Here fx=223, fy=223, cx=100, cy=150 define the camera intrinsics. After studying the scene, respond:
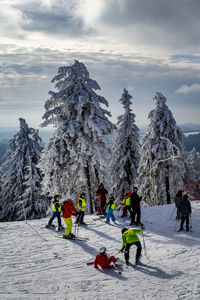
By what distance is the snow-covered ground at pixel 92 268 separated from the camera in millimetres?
5961

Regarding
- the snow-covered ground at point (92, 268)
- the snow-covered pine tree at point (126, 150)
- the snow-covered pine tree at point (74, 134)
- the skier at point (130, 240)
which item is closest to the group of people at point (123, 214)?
the skier at point (130, 240)

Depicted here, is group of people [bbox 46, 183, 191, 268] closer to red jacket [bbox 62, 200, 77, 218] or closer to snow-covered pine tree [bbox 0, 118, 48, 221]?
red jacket [bbox 62, 200, 77, 218]

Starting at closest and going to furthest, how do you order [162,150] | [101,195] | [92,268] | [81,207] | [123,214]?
A: [92,268] < [81,207] < [123,214] < [101,195] < [162,150]

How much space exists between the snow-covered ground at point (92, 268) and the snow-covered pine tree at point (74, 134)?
4.41m

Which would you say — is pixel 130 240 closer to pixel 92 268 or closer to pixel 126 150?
pixel 92 268

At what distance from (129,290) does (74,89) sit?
12.3 meters

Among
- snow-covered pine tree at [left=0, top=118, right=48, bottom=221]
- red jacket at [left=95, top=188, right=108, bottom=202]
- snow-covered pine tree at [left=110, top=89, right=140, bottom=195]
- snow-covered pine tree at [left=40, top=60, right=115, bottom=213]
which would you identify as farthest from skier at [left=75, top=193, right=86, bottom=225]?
snow-covered pine tree at [left=110, top=89, right=140, bottom=195]

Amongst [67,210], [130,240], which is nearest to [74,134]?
[67,210]

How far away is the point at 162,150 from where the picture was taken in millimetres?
20328

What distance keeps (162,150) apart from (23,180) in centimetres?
1371

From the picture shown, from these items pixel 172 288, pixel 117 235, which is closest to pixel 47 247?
pixel 117 235

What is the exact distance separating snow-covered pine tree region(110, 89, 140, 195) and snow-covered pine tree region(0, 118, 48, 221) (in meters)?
7.74

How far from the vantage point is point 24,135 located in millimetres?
21797

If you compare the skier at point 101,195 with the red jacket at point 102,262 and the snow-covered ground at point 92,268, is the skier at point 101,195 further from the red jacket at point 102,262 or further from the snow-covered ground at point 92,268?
the red jacket at point 102,262
